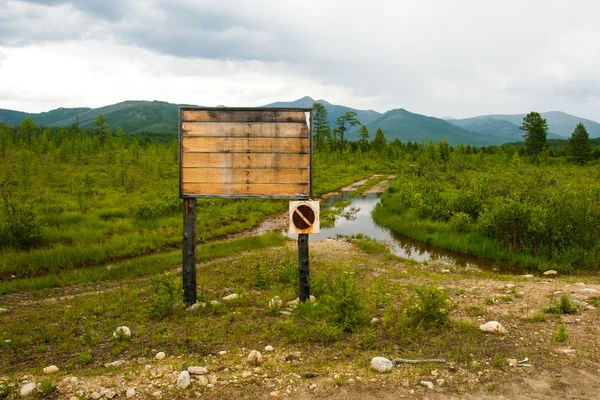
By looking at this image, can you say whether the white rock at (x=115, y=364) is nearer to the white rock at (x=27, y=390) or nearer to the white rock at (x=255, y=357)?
the white rock at (x=27, y=390)

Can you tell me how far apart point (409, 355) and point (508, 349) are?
1.62 meters

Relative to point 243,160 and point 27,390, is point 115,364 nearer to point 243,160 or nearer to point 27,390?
point 27,390

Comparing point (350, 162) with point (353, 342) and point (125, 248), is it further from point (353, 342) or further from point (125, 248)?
point (353, 342)

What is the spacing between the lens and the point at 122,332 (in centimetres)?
684

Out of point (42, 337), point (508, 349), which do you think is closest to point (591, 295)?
point (508, 349)

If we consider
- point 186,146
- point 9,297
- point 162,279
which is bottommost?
point 9,297

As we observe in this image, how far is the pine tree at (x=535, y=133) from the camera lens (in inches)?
2393

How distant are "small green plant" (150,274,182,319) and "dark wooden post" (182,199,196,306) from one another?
21 centimetres

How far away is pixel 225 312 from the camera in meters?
8.08

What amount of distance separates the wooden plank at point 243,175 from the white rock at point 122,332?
118 inches

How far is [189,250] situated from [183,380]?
3529 millimetres

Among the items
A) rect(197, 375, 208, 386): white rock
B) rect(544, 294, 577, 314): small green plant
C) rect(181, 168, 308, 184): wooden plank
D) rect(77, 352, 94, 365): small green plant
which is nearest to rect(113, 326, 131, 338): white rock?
rect(77, 352, 94, 365): small green plant

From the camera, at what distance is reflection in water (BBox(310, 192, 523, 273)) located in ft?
49.9

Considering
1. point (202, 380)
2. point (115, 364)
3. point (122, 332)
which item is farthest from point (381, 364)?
point (122, 332)
